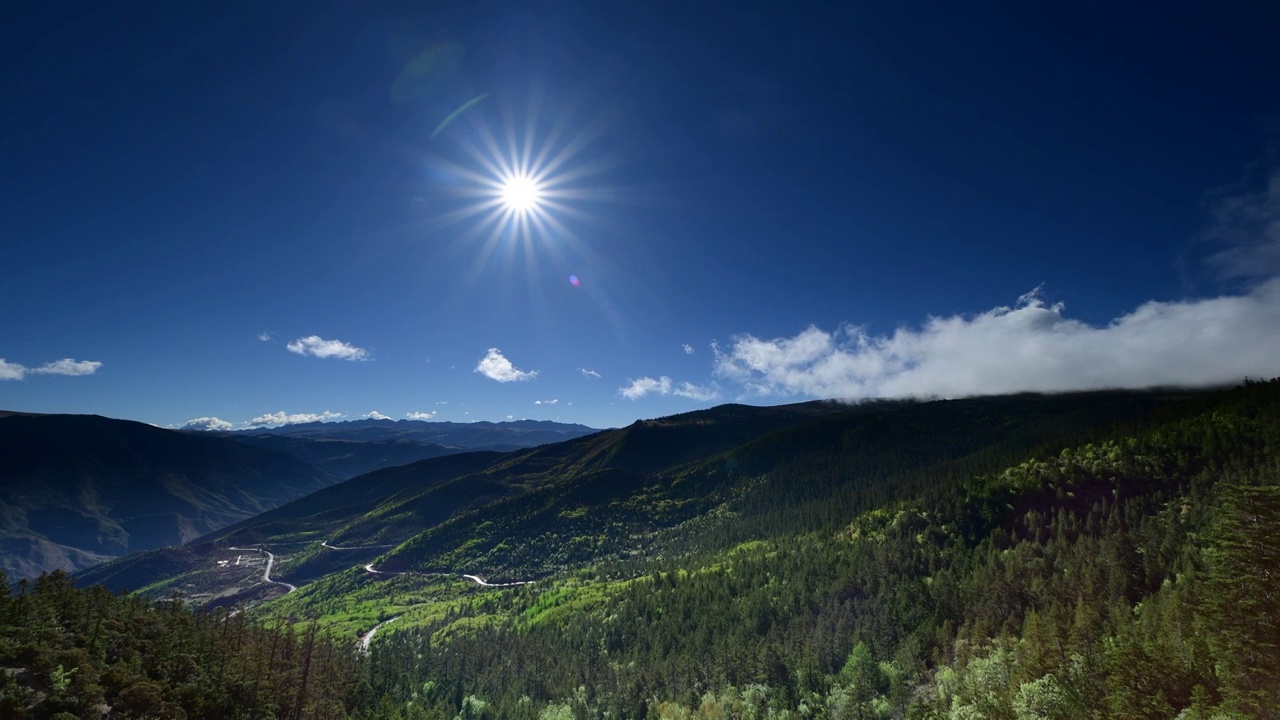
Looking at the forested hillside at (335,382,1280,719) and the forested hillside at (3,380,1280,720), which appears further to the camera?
the forested hillside at (3,380,1280,720)

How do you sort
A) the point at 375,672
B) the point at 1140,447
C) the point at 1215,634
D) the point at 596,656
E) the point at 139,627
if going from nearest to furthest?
the point at 1215,634 < the point at 139,627 < the point at 375,672 < the point at 596,656 < the point at 1140,447

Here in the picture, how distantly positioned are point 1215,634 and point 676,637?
136m

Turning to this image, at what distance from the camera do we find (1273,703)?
162ft

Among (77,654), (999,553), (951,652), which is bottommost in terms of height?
(951,652)

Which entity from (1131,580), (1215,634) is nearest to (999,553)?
(1131,580)

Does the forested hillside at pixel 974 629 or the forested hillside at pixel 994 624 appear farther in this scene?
the forested hillside at pixel 974 629

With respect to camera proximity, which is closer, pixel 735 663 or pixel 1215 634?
pixel 1215 634

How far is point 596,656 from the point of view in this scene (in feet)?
563

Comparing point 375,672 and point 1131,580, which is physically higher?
point 1131,580

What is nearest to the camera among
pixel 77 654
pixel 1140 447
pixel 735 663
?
pixel 77 654

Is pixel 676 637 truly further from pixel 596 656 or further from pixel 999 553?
pixel 999 553

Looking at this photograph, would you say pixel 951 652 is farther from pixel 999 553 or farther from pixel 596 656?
pixel 596 656

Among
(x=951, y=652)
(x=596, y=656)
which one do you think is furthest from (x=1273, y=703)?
(x=596, y=656)

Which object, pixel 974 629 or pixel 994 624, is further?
pixel 994 624
